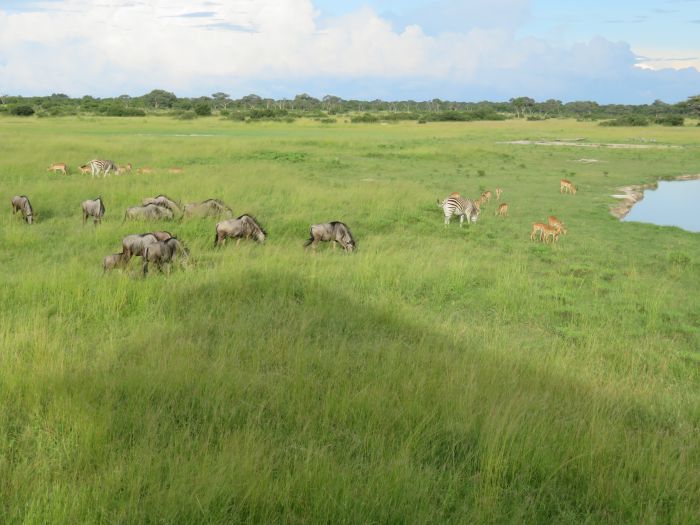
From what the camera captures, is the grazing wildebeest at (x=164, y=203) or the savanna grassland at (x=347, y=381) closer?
the savanna grassland at (x=347, y=381)

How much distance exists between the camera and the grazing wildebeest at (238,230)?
1224 cm

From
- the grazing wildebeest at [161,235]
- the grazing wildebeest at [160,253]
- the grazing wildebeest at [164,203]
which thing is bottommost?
the grazing wildebeest at [160,253]

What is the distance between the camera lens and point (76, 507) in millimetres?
3426

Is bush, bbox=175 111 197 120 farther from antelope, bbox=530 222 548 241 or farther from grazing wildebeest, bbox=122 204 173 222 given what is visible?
antelope, bbox=530 222 548 241

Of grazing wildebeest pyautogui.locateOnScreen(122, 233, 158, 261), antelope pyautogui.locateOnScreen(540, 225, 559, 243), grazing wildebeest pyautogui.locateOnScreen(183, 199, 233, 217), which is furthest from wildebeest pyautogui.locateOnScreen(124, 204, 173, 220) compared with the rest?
antelope pyautogui.locateOnScreen(540, 225, 559, 243)

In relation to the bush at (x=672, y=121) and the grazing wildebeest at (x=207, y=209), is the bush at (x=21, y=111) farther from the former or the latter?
the bush at (x=672, y=121)

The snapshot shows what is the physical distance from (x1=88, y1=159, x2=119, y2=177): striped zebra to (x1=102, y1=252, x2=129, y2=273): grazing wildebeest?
515 inches

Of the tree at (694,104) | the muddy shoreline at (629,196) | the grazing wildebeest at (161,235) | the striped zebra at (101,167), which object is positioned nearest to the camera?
the grazing wildebeest at (161,235)

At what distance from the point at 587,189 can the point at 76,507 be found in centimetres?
2443

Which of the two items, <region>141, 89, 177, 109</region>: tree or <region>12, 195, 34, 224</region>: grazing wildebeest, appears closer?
<region>12, 195, 34, 224</region>: grazing wildebeest

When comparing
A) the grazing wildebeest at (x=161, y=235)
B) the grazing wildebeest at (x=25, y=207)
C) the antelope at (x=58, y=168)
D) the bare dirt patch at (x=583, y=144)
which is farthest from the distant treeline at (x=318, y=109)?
the grazing wildebeest at (x=161, y=235)

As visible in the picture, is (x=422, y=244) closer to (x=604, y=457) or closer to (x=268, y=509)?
(x=604, y=457)

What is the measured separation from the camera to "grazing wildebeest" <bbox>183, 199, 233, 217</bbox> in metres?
14.1

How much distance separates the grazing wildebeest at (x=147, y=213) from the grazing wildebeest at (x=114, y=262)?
3947mm
